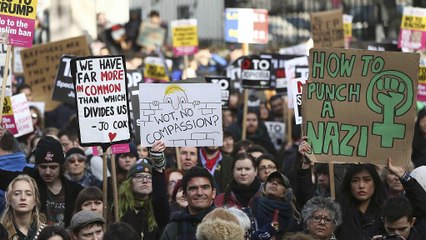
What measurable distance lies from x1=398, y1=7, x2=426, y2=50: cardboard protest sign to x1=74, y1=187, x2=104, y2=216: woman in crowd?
9.13 metres

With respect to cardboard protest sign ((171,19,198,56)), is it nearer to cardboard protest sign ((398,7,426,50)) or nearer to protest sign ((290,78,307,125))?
cardboard protest sign ((398,7,426,50))

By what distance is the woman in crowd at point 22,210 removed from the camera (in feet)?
34.3

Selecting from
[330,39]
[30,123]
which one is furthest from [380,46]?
[30,123]

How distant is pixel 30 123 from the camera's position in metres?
15.6

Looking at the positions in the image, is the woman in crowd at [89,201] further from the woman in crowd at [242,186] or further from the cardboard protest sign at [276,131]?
the cardboard protest sign at [276,131]

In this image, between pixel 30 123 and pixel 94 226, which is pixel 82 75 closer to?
pixel 94 226

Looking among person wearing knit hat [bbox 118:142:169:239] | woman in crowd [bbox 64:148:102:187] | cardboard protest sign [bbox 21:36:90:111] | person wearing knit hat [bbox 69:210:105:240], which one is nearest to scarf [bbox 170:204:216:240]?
person wearing knit hat [bbox 69:210:105:240]

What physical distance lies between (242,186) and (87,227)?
274 cm

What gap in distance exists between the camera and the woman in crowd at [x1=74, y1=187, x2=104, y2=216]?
1105 cm

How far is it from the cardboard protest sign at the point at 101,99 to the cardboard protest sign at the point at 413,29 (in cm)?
836

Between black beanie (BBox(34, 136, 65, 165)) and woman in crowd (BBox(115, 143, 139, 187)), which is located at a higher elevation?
black beanie (BBox(34, 136, 65, 165))

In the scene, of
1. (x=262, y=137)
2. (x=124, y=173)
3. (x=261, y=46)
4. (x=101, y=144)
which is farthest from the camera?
(x=261, y=46)

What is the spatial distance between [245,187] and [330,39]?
25.4 ft

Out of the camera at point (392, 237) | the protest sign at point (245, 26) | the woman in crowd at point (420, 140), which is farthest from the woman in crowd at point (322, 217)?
the protest sign at point (245, 26)
